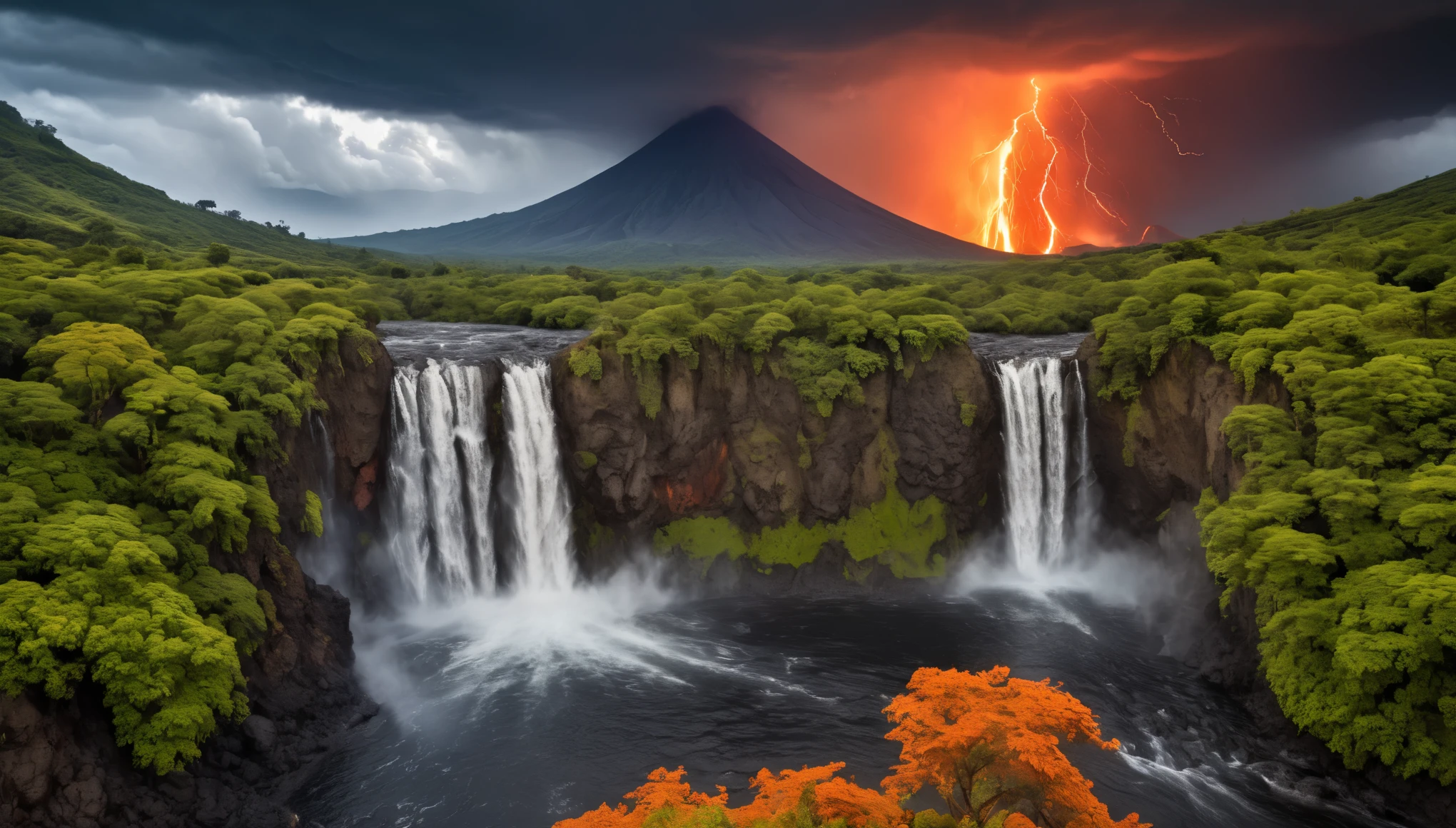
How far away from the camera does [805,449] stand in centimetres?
3909

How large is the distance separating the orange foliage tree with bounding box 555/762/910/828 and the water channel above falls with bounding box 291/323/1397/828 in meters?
5.81

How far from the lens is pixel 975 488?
40.0 meters

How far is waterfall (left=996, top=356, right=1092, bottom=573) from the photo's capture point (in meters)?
38.8

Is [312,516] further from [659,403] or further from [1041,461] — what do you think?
[1041,461]

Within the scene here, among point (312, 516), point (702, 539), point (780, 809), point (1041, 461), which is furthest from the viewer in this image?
point (1041, 461)

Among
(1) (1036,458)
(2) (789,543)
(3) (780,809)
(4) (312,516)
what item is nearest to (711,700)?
(3) (780,809)

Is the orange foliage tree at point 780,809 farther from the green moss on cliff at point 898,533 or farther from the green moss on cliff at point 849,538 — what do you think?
the green moss on cliff at point 898,533

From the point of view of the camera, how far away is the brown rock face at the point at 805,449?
3819 centimetres

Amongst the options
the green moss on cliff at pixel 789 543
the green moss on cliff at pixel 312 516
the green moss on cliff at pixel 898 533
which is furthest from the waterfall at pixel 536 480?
the green moss on cliff at pixel 898 533

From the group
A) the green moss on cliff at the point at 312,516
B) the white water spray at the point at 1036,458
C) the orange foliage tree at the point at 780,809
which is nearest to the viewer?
the orange foliage tree at the point at 780,809

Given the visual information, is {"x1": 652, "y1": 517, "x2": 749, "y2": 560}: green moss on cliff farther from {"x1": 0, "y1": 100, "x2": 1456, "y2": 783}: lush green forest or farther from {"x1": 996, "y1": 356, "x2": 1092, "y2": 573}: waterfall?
{"x1": 996, "y1": 356, "x2": 1092, "y2": 573}: waterfall

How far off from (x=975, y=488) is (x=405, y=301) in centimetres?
4127

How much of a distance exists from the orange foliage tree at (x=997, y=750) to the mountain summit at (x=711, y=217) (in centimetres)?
11148

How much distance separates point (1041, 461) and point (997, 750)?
2571 centimetres
